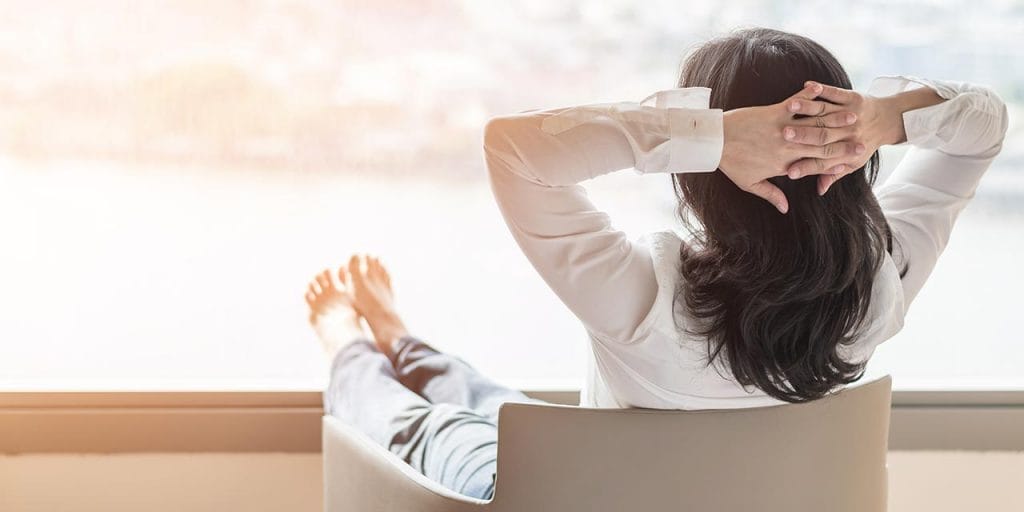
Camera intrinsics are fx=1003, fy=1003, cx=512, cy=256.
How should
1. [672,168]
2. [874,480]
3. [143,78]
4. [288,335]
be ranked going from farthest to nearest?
[288,335]
[143,78]
[874,480]
[672,168]

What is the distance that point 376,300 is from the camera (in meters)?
2.03

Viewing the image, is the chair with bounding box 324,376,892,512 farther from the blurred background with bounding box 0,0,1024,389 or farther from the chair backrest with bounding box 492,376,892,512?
the blurred background with bounding box 0,0,1024,389

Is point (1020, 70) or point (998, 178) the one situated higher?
point (1020, 70)

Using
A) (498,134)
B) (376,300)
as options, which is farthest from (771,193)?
(376,300)

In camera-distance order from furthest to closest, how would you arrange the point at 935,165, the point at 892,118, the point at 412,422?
the point at 412,422 < the point at 935,165 < the point at 892,118

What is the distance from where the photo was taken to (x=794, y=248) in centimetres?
123

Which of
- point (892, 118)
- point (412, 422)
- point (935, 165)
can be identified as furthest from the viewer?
point (412, 422)

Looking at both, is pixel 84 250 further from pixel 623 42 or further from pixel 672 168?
pixel 672 168

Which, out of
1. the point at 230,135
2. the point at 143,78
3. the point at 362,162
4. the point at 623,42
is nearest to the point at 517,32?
the point at 623,42

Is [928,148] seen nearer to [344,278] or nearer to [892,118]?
[892,118]

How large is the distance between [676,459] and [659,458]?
0.07ft

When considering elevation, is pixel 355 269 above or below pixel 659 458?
above

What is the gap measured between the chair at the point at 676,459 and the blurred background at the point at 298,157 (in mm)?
868

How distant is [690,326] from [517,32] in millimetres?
985
